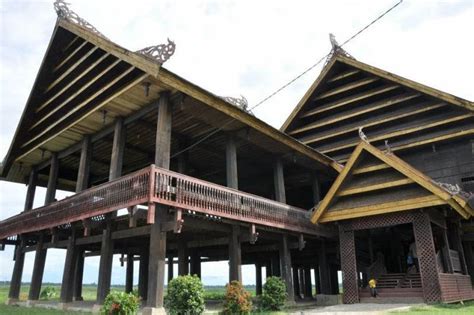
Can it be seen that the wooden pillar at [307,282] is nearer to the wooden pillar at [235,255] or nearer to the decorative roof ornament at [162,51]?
the wooden pillar at [235,255]

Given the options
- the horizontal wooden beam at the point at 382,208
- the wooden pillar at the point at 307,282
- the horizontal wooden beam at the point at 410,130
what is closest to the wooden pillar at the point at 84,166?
the horizontal wooden beam at the point at 382,208

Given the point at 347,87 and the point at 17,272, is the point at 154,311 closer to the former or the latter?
the point at 17,272

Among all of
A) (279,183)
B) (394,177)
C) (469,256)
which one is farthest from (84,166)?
(469,256)

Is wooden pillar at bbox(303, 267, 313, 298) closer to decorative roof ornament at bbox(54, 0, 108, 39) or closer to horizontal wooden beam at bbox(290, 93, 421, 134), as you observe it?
horizontal wooden beam at bbox(290, 93, 421, 134)

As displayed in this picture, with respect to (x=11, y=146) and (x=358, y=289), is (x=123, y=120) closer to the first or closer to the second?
(x=11, y=146)

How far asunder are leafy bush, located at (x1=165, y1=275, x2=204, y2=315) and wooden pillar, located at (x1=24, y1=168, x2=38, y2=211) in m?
16.4

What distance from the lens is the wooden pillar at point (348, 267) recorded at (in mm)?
17062

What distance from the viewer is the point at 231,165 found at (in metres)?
16.5

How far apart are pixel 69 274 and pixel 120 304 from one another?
7888 mm

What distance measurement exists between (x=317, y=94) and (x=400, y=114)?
6.13 metres

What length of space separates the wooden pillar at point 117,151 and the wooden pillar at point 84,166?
2.42 m

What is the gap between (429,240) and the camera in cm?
1557

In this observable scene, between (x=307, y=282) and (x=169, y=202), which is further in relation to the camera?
(x=307, y=282)

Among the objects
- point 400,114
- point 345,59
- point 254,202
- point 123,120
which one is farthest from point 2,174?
point 400,114
